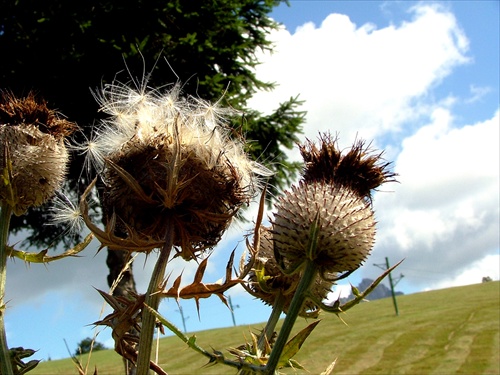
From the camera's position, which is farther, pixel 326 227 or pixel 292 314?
pixel 326 227

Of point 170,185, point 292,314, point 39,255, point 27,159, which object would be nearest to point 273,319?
point 292,314

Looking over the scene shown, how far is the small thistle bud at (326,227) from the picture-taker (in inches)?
60.2

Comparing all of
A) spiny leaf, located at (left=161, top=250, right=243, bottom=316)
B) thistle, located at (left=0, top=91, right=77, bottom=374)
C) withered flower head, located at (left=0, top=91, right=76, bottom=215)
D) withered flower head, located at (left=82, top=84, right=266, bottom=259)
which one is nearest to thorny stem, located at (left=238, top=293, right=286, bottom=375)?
spiny leaf, located at (left=161, top=250, right=243, bottom=316)

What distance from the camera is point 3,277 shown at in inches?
72.7

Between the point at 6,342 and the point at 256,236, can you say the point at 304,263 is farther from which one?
the point at 6,342

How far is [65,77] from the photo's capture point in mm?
10477

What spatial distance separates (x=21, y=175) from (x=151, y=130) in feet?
2.01

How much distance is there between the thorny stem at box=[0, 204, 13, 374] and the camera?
5.35 feet

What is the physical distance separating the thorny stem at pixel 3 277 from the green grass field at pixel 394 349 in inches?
541

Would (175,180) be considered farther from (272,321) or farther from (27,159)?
(27,159)

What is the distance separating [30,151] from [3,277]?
0.49 metres

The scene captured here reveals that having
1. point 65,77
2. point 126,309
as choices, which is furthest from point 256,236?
point 65,77

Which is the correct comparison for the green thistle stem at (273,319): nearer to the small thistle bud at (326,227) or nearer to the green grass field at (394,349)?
the small thistle bud at (326,227)

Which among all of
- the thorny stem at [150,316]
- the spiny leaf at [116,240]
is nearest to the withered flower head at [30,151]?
the spiny leaf at [116,240]
